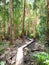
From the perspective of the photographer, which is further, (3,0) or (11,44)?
(3,0)

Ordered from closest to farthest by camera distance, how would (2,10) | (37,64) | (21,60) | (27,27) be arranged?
(37,64)
(21,60)
(2,10)
(27,27)

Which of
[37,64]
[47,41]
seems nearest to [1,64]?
[37,64]

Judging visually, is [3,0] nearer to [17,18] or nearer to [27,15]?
[17,18]

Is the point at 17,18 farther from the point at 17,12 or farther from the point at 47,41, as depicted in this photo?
the point at 47,41

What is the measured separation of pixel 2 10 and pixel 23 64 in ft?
46.5

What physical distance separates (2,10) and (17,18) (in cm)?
464

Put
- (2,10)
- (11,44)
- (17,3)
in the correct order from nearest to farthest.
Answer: (11,44) < (2,10) < (17,3)

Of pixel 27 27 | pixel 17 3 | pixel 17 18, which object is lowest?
pixel 27 27

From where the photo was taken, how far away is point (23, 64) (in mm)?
10453

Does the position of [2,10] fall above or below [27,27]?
above

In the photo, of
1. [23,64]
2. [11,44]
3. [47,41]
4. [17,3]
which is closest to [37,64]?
[23,64]

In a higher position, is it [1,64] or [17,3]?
[17,3]

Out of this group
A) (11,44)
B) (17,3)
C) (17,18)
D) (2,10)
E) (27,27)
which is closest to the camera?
(11,44)

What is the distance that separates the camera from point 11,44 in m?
18.8
